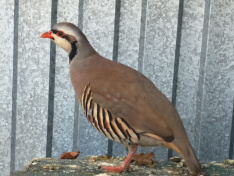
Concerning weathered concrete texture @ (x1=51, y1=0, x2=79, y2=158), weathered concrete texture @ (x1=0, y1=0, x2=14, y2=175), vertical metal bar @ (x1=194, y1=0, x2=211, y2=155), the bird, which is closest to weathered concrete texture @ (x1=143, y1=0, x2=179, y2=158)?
vertical metal bar @ (x1=194, y1=0, x2=211, y2=155)

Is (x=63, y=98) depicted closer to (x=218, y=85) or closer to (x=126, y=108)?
(x=126, y=108)

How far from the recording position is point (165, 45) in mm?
4508

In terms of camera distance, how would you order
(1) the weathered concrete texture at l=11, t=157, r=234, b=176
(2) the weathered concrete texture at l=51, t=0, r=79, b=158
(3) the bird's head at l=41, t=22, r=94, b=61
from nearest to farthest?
(1) the weathered concrete texture at l=11, t=157, r=234, b=176 → (3) the bird's head at l=41, t=22, r=94, b=61 → (2) the weathered concrete texture at l=51, t=0, r=79, b=158

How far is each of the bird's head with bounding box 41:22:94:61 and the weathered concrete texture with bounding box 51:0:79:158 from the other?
0.53 meters

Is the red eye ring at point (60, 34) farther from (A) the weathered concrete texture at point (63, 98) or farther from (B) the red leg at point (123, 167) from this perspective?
(B) the red leg at point (123, 167)

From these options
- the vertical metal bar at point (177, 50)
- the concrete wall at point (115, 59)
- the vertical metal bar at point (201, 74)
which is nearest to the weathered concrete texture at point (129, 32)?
the concrete wall at point (115, 59)

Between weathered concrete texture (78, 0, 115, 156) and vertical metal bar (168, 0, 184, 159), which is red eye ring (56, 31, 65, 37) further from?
vertical metal bar (168, 0, 184, 159)

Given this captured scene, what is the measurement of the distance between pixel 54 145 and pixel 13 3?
4.15 feet

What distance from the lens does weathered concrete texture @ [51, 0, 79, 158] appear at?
14.6 feet

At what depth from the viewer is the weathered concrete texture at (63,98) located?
445cm

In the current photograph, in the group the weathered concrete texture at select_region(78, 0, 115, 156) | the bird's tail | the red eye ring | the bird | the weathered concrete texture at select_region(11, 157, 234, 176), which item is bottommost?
the weathered concrete texture at select_region(11, 157, 234, 176)

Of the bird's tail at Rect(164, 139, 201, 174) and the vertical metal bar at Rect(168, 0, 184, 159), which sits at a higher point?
the vertical metal bar at Rect(168, 0, 184, 159)

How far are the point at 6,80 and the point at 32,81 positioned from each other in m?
0.22

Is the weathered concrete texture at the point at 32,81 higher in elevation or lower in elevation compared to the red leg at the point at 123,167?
higher
